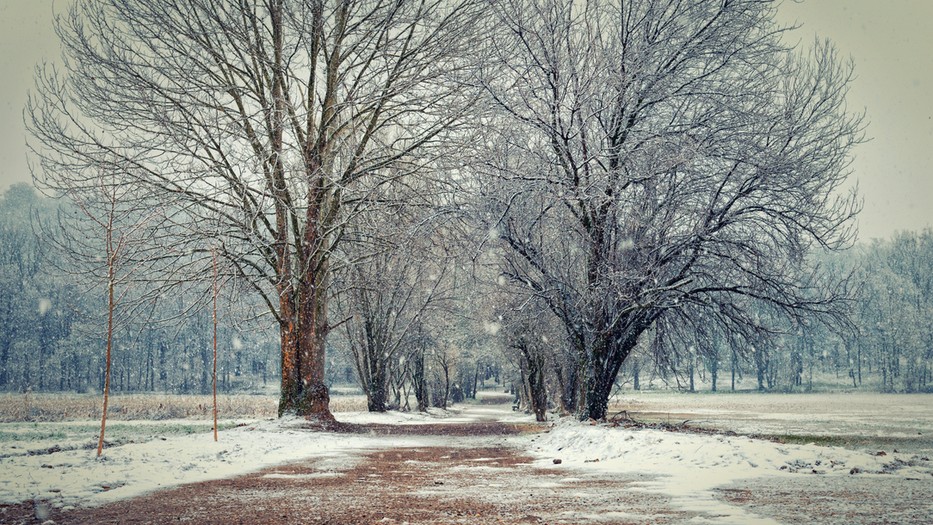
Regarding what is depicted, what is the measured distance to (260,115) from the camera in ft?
56.1

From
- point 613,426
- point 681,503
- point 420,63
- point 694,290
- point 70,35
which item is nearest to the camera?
point 681,503

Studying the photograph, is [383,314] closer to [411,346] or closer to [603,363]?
[411,346]

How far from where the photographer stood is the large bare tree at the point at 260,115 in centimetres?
1543

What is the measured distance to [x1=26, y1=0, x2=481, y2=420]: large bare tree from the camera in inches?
607

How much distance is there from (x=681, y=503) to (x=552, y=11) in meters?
11.3

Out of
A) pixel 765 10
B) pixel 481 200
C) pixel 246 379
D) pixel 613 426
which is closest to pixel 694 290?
pixel 613 426

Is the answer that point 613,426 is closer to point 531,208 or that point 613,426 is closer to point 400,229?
point 531,208

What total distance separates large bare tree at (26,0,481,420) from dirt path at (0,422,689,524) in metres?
7.35

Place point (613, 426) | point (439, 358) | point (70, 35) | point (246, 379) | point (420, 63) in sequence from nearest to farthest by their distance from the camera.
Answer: point (613, 426)
point (70, 35)
point (420, 63)
point (439, 358)
point (246, 379)

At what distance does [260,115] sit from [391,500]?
12.4m

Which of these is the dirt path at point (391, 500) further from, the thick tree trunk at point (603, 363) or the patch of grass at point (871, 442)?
the patch of grass at point (871, 442)

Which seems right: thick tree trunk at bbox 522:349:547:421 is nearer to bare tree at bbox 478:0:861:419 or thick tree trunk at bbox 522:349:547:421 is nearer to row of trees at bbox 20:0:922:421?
row of trees at bbox 20:0:922:421

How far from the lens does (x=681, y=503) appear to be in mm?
6492

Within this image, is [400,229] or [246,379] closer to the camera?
[400,229]
